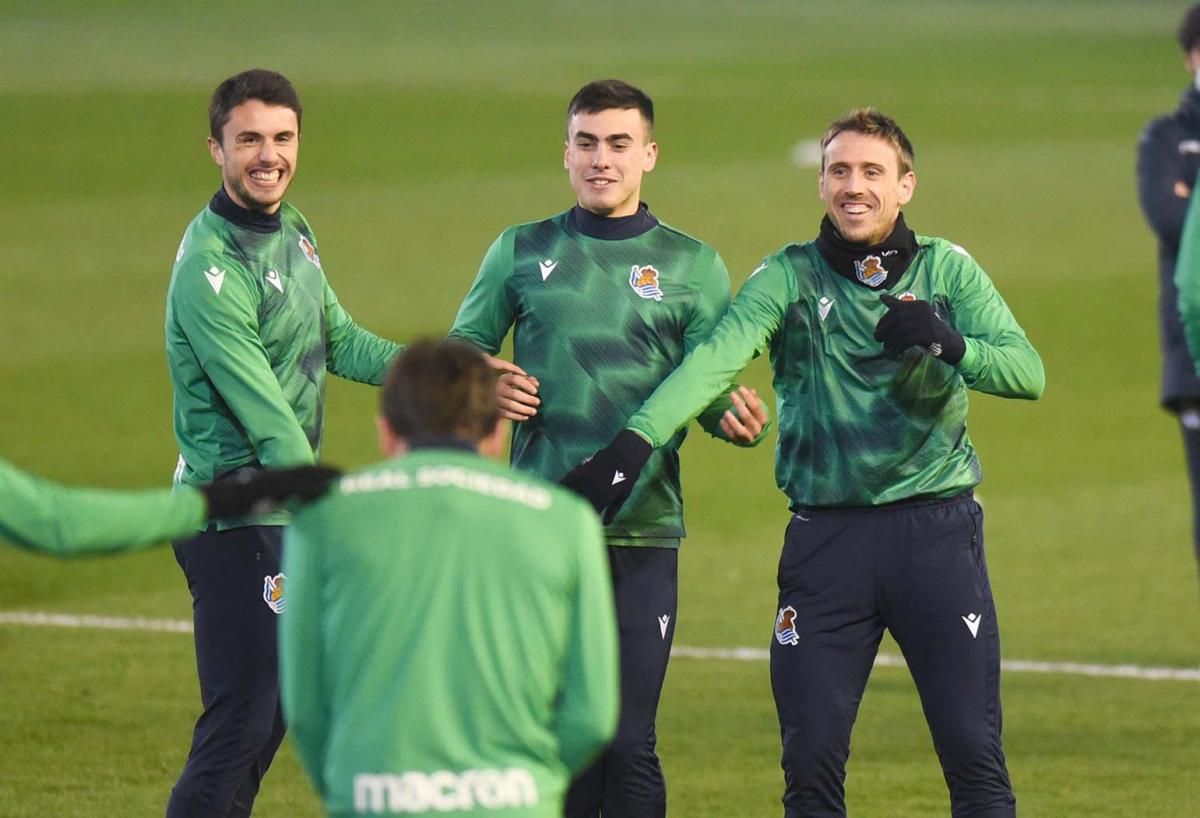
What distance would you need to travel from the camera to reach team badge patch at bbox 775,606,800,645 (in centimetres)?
634

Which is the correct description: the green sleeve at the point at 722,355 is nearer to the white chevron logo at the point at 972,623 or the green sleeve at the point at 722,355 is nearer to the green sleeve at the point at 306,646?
the white chevron logo at the point at 972,623

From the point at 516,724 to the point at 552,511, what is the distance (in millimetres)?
421

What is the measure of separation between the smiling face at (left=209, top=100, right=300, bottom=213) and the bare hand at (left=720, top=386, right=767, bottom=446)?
4.82ft

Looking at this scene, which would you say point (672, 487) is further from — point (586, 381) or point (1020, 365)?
point (1020, 365)

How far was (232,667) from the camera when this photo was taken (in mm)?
6227

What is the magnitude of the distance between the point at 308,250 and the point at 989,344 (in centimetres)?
206

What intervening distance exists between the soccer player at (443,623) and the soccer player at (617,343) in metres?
2.11

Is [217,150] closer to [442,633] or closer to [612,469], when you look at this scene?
[612,469]

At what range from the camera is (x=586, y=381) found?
21.6 ft

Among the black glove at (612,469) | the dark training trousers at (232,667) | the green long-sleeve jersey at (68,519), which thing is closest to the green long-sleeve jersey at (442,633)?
the green long-sleeve jersey at (68,519)

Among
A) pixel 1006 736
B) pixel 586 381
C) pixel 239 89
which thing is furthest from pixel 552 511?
pixel 1006 736

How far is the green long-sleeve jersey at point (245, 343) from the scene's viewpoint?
20.0ft

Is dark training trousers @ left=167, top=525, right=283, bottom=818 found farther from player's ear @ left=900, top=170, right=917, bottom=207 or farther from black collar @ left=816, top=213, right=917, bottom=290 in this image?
player's ear @ left=900, top=170, right=917, bottom=207

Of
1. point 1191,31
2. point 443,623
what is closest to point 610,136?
point 1191,31
